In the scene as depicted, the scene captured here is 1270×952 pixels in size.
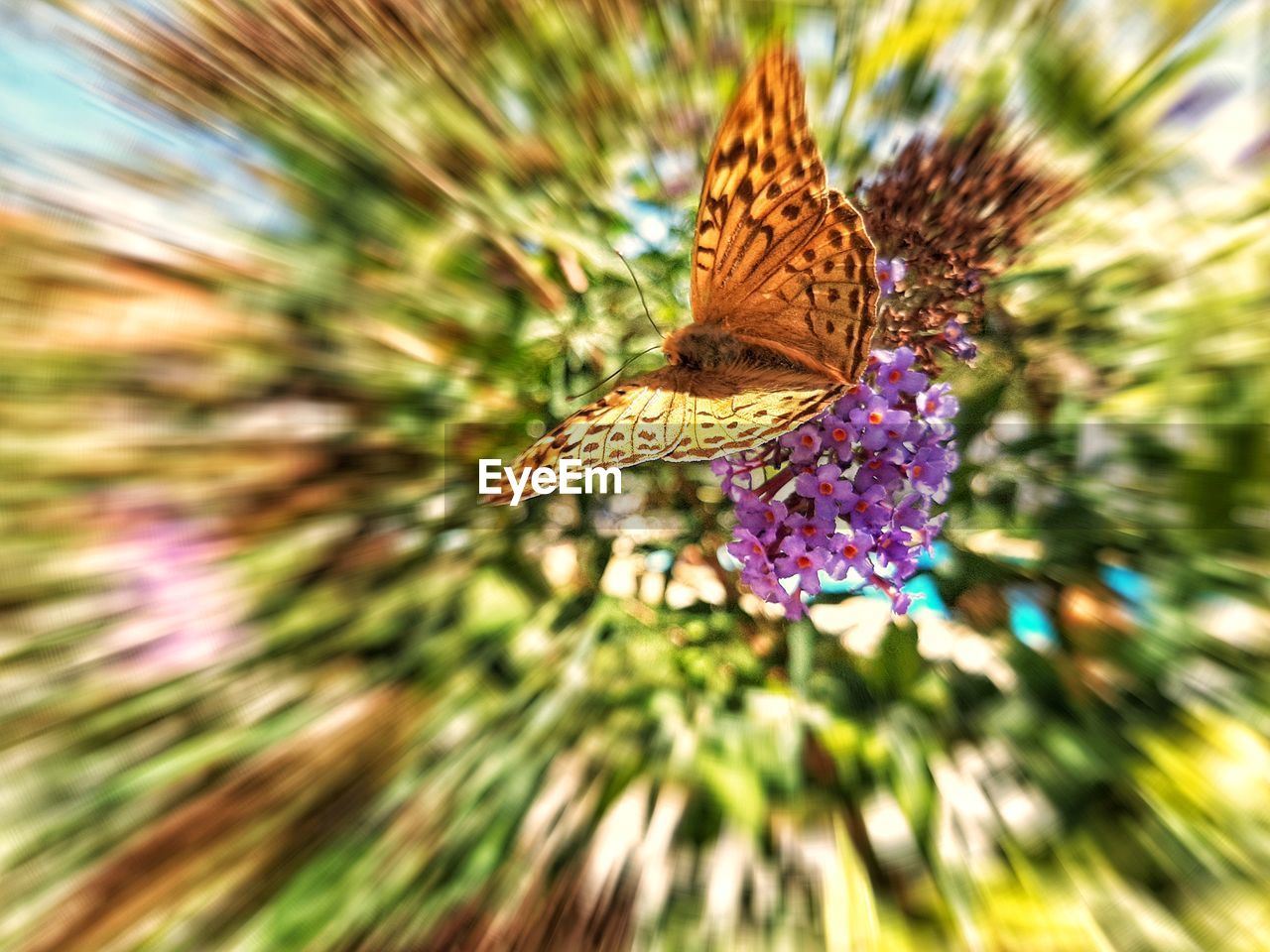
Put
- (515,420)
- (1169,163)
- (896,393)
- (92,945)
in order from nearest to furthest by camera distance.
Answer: (92,945) → (896,393) → (1169,163) → (515,420)

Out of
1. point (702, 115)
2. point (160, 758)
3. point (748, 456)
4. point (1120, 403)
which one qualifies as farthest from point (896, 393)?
point (160, 758)

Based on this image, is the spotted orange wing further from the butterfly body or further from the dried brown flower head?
the dried brown flower head

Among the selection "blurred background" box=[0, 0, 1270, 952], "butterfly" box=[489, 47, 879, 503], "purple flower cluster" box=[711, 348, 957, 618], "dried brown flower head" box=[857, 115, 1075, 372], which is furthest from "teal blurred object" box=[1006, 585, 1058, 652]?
"butterfly" box=[489, 47, 879, 503]

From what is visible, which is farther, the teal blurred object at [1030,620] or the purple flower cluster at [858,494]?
the teal blurred object at [1030,620]

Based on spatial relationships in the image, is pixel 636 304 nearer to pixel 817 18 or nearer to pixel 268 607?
pixel 817 18

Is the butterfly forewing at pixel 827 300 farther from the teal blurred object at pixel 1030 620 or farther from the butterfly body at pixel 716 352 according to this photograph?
the teal blurred object at pixel 1030 620

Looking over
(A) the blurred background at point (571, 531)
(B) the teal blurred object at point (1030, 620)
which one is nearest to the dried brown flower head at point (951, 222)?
(A) the blurred background at point (571, 531)
